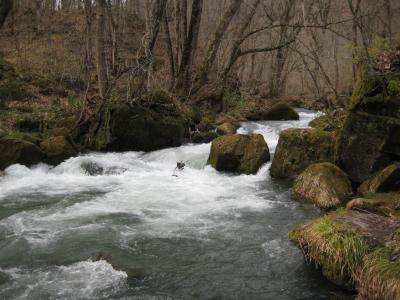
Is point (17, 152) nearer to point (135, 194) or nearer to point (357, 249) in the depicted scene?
point (135, 194)

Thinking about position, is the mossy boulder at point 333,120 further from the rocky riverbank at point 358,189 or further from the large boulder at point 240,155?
the large boulder at point 240,155

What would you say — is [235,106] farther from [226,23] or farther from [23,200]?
[23,200]

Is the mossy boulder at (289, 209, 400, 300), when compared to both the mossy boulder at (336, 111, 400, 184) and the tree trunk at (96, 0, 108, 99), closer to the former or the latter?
the mossy boulder at (336, 111, 400, 184)

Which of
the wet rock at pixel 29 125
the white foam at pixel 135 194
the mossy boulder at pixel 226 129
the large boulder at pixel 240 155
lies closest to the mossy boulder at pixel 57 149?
the white foam at pixel 135 194

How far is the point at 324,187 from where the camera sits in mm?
9281

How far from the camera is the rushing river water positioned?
19.4 feet

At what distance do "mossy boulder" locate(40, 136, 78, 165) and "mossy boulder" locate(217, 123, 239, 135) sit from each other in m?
5.30

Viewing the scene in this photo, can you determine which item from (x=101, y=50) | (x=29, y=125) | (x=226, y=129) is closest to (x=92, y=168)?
(x=29, y=125)

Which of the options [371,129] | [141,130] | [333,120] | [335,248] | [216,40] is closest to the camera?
[335,248]

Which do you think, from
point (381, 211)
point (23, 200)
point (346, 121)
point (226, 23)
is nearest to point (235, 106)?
point (226, 23)

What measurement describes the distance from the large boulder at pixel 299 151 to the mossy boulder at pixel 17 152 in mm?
6555

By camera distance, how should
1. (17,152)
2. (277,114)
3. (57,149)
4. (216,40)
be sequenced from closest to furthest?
(17,152) → (57,149) → (216,40) → (277,114)

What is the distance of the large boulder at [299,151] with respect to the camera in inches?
443

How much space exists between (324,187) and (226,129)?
7.72 metres
